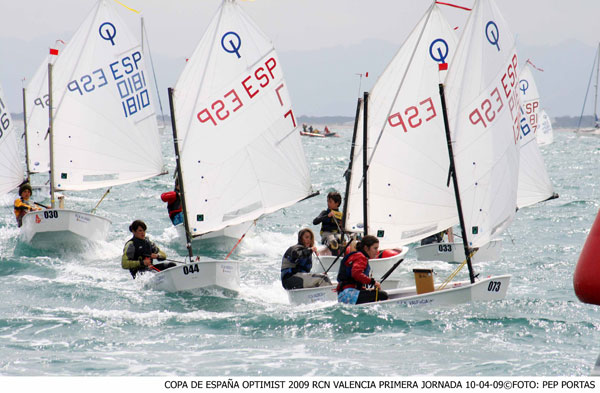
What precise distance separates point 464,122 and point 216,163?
407 centimetres

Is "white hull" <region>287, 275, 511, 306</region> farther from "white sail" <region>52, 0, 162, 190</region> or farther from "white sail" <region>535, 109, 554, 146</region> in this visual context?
"white sail" <region>535, 109, 554, 146</region>

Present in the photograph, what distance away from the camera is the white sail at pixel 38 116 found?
24375 mm

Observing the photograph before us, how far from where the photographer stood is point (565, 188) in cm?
3375

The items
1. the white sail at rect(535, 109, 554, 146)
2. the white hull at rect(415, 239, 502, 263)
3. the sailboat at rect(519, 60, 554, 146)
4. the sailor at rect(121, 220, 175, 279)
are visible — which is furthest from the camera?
the white sail at rect(535, 109, 554, 146)

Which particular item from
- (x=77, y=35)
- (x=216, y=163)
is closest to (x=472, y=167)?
(x=216, y=163)

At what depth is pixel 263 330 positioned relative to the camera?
31.5 feet

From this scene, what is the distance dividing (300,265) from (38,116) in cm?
1622

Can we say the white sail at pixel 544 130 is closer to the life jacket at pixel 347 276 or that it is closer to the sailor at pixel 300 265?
the sailor at pixel 300 265

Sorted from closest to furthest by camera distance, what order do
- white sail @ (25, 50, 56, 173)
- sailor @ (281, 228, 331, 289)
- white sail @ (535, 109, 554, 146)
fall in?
sailor @ (281, 228, 331, 289) < white sail @ (25, 50, 56, 173) < white sail @ (535, 109, 554, 146)

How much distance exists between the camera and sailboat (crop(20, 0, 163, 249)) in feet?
55.3

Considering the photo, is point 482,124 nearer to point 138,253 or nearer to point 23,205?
point 138,253

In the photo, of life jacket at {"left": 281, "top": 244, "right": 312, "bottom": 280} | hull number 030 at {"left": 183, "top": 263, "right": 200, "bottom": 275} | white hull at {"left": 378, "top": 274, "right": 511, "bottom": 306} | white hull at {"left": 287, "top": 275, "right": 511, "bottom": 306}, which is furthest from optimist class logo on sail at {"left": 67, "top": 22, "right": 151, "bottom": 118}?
white hull at {"left": 378, "top": 274, "right": 511, "bottom": 306}

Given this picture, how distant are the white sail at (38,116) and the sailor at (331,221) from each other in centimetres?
1248
